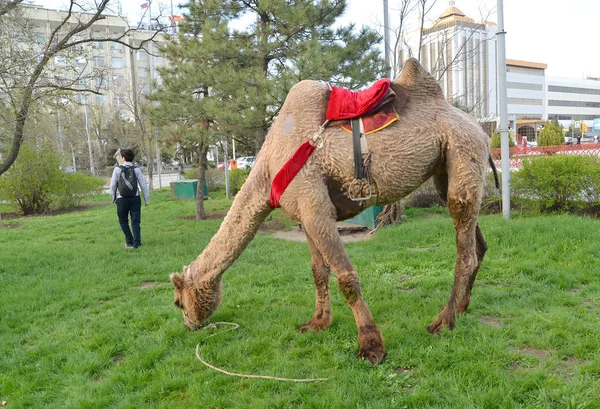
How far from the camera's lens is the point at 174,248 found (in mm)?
9133

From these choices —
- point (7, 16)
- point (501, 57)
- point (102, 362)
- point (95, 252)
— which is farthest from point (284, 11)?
point (102, 362)

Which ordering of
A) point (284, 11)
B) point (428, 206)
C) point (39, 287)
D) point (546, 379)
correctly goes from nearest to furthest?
point (546, 379), point (39, 287), point (284, 11), point (428, 206)

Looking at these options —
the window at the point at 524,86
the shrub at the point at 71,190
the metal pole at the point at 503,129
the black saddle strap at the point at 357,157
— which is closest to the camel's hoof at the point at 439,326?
the black saddle strap at the point at 357,157

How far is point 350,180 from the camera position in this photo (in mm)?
4020

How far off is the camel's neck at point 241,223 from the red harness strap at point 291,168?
9.3 inches

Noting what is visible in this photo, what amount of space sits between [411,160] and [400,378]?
1793 millimetres

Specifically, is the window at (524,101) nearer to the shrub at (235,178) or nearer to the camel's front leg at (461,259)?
the shrub at (235,178)

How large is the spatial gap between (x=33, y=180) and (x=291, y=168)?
16.2 meters

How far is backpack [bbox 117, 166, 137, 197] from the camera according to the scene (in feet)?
29.6

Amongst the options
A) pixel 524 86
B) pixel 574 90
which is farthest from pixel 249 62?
pixel 574 90

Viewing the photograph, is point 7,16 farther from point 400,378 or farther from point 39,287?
point 400,378

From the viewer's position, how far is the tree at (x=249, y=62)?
10711 millimetres

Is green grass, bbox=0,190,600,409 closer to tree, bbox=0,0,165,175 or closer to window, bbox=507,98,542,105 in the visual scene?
tree, bbox=0,0,165,175

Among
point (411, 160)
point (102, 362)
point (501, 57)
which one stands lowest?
point (102, 362)
